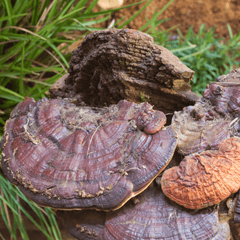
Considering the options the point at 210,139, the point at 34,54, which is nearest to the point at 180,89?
the point at 210,139

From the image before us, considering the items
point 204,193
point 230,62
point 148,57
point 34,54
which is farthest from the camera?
point 230,62

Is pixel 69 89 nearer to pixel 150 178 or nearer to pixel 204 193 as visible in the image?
pixel 150 178

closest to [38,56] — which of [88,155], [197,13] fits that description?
[88,155]

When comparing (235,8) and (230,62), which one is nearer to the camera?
(230,62)

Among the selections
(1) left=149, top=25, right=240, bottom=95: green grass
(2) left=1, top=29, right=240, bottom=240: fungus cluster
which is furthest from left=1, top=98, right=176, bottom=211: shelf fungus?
(1) left=149, top=25, right=240, bottom=95: green grass

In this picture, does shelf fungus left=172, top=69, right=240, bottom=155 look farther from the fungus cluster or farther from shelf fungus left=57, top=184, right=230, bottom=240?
shelf fungus left=57, top=184, right=230, bottom=240

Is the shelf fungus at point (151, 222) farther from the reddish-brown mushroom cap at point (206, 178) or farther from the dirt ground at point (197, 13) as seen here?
the dirt ground at point (197, 13)
